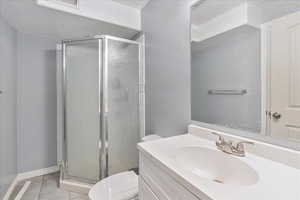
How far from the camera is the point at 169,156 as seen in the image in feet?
2.60

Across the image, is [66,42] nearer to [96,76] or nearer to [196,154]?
[96,76]

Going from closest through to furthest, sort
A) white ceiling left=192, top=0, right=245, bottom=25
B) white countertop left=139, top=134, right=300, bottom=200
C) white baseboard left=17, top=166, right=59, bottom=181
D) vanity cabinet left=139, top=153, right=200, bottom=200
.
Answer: white countertop left=139, top=134, right=300, bottom=200 < vanity cabinet left=139, top=153, right=200, bottom=200 < white ceiling left=192, top=0, right=245, bottom=25 < white baseboard left=17, top=166, right=59, bottom=181

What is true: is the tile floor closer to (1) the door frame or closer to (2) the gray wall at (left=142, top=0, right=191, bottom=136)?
(2) the gray wall at (left=142, top=0, right=191, bottom=136)

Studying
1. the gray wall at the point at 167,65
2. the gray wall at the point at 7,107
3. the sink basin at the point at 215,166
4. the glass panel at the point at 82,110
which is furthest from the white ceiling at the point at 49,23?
the sink basin at the point at 215,166

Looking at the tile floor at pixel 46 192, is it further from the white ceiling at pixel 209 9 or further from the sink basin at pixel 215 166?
the white ceiling at pixel 209 9

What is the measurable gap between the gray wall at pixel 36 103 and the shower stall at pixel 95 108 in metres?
0.44

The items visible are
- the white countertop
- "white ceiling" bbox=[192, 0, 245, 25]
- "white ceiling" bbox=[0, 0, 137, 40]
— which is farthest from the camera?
"white ceiling" bbox=[0, 0, 137, 40]

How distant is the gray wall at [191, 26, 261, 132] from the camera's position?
2.93ft

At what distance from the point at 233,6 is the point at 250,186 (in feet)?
3.49

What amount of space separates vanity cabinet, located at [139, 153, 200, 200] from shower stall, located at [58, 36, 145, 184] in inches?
39.5

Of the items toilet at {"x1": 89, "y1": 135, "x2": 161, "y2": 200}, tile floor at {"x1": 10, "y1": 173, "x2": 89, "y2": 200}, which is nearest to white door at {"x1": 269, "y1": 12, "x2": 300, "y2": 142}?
toilet at {"x1": 89, "y1": 135, "x2": 161, "y2": 200}

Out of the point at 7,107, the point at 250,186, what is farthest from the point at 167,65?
the point at 7,107

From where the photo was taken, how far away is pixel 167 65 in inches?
62.6

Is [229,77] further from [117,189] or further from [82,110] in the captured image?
[82,110]
